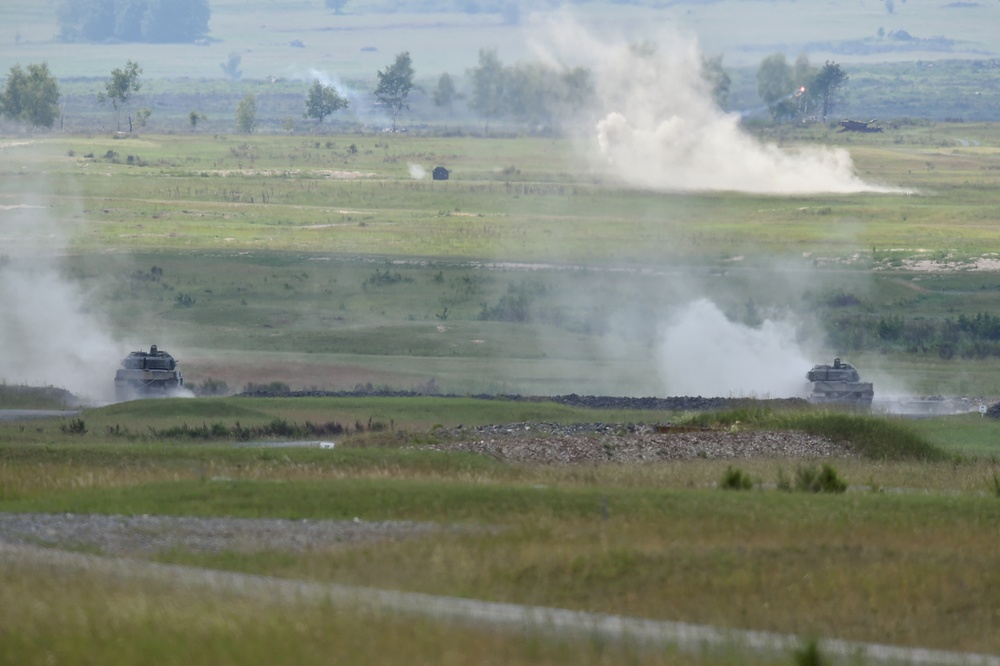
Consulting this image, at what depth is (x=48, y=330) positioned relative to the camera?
213 feet

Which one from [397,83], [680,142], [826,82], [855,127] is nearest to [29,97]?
[680,142]

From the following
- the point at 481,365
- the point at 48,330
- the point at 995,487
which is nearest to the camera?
the point at 995,487

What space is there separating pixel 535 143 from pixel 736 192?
38484 millimetres

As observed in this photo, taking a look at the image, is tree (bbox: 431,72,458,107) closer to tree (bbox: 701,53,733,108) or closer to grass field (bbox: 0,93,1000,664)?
grass field (bbox: 0,93,1000,664)

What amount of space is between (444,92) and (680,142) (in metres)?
70.0

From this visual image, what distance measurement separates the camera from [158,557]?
16.9 meters

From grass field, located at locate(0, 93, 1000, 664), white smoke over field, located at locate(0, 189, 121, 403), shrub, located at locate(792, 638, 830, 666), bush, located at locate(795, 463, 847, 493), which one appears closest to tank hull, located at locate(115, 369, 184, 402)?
white smoke over field, located at locate(0, 189, 121, 403)

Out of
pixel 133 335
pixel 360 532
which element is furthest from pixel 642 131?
pixel 360 532

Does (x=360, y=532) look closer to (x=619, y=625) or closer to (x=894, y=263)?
(x=619, y=625)

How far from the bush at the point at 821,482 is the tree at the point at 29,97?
4787 inches

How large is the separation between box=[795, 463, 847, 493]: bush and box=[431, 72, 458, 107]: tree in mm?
160500

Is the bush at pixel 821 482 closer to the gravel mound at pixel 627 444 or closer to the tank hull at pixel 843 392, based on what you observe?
the gravel mound at pixel 627 444

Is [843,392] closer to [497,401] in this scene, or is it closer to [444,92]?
[497,401]

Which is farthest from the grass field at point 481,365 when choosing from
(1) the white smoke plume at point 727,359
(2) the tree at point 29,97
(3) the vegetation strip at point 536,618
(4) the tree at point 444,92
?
(4) the tree at point 444,92
